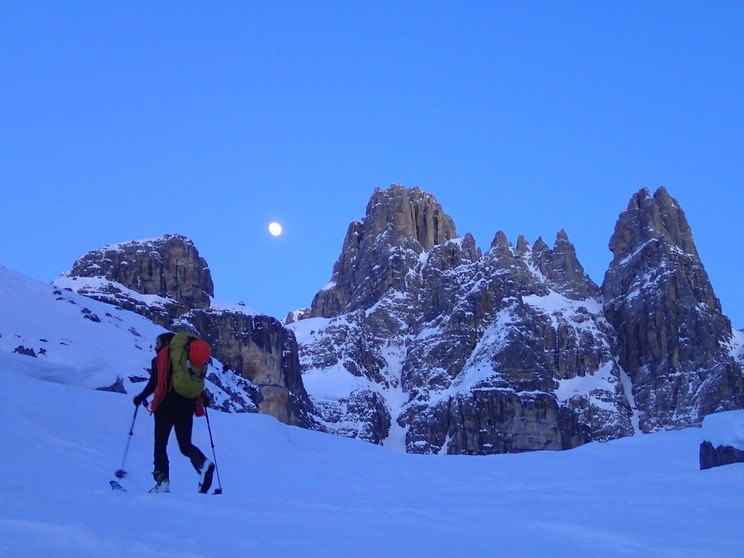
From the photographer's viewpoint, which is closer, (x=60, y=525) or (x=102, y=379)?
(x=60, y=525)

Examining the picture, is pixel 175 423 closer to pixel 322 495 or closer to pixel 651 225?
pixel 322 495

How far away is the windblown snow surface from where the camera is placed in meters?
5.75

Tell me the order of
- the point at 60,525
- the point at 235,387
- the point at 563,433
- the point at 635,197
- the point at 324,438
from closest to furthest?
the point at 60,525 → the point at 324,438 → the point at 235,387 → the point at 563,433 → the point at 635,197

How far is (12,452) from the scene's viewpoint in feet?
32.4

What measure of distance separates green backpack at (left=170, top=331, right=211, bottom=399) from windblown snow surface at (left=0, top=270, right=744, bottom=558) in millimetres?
1161

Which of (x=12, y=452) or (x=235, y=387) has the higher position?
(x=235, y=387)

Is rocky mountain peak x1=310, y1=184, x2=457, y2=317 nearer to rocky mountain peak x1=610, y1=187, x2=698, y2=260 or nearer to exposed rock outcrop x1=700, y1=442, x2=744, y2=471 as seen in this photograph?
rocky mountain peak x1=610, y1=187, x2=698, y2=260

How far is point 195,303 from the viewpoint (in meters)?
83.5

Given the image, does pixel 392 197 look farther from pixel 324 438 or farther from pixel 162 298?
pixel 324 438

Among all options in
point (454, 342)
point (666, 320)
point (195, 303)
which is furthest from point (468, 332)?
point (195, 303)

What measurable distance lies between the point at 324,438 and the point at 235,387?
31.9 metres

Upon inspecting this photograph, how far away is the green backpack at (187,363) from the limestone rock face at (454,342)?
91.0 m

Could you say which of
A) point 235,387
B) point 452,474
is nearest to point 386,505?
point 452,474

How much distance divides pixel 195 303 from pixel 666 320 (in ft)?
260
